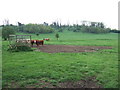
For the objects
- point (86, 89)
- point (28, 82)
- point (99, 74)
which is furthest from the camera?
point (99, 74)

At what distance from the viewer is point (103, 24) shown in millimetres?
103250

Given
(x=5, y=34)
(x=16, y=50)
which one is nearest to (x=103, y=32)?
(x=5, y=34)

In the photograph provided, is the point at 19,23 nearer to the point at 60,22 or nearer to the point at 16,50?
the point at 60,22

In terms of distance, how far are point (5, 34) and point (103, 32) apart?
58177 mm

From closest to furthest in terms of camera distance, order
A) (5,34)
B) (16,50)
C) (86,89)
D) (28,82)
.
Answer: (86,89)
(28,82)
(16,50)
(5,34)

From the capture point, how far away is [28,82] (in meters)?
5.54

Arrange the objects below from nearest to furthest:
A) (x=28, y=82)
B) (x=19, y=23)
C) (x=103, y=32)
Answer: (x=28, y=82)
(x=103, y=32)
(x=19, y=23)

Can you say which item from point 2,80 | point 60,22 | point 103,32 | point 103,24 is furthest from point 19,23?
point 2,80

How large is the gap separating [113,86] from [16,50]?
11.0m

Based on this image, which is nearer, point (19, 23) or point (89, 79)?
point (89, 79)

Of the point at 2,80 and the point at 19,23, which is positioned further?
the point at 19,23

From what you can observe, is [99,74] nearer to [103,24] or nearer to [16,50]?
[16,50]

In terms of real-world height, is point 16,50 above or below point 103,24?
below

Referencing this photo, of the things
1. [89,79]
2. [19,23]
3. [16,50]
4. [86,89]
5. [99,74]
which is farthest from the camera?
[19,23]
